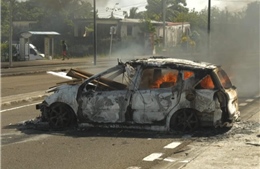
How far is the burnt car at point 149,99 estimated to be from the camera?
370 inches

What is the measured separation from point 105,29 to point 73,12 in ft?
69.1

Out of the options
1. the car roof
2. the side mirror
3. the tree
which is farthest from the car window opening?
the tree

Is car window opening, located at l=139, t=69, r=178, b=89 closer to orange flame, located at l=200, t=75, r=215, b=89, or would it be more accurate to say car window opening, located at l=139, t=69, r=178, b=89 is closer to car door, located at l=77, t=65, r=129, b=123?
car door, located at l=77, t=65, r=129, b=123

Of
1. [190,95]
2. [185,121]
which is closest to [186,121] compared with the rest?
[185,121]

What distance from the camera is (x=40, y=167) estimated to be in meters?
6.90

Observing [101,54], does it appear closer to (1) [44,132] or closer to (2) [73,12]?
(2) [73,12]

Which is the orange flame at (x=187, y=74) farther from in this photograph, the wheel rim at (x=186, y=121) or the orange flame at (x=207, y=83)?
the wheel rim at (x=186, y=121)

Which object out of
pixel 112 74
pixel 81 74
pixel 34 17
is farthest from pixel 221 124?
pixel 34 17

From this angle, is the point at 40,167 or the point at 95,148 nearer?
the point at 40,167

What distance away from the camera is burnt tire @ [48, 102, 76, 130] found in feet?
32.6

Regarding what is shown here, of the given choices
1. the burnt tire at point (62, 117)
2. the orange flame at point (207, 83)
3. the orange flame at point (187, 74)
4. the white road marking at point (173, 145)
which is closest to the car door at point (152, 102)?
the orange flame at point (187, 74)

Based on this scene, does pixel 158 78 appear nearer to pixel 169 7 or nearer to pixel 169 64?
pixel 169 64

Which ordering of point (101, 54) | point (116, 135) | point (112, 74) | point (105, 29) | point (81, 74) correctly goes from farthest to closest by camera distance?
point (105, 29) < point (101, 54) < point (81, 74) < point (112, 74) < point (116, 135)

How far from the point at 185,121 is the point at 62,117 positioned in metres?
2.41
